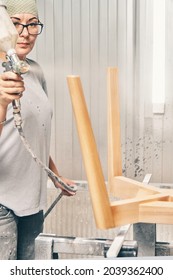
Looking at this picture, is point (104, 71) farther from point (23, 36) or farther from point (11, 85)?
point (11, 85)

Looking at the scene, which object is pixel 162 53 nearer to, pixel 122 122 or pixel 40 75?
pixel 122 122

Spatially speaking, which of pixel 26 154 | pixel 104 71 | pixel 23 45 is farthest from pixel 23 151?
pixel 104 71

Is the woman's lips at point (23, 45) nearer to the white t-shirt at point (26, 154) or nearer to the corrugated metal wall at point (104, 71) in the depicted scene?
the white t-shirt at point (26, 154)

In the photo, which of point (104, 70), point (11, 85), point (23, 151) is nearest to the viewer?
point (11, 85)

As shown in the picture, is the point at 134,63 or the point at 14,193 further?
the point at 134,63

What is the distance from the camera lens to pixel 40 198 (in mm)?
882

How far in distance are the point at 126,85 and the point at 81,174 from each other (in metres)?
0.25

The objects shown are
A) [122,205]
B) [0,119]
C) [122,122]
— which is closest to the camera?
[122,205]

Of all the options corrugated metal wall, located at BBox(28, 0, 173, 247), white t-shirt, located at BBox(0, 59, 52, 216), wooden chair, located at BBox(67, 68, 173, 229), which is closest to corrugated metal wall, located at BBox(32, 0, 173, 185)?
corrugated metal wall, located at BBox(28, 0, 173, 247)

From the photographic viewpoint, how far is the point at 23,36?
81cm

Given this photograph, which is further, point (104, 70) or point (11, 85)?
point (104, 70)

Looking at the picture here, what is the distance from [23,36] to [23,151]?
194mm

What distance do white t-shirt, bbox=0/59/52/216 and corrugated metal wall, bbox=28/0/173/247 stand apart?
29cm
